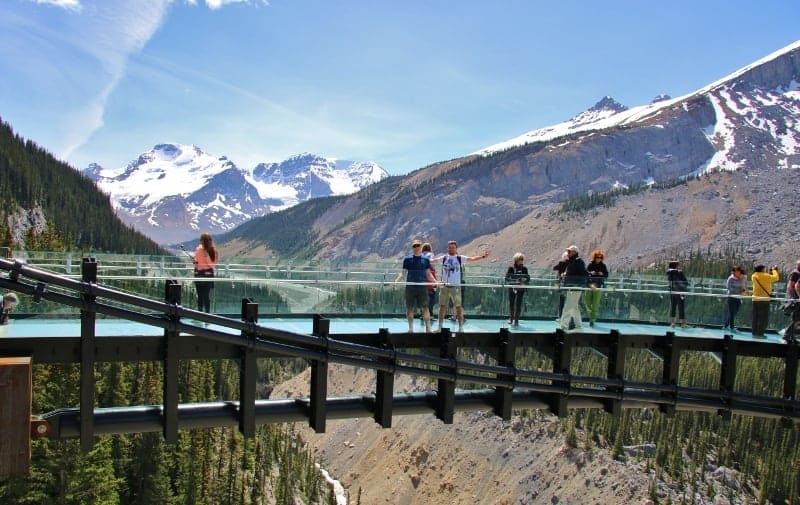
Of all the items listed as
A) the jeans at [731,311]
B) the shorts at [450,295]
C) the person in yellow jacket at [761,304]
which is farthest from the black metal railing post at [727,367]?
the shorts at [450,295]

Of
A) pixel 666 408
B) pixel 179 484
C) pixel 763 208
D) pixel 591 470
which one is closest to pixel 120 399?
pixel 179 484

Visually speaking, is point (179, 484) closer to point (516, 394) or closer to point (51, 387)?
point (51, 387)

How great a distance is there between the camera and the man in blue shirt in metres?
13.5

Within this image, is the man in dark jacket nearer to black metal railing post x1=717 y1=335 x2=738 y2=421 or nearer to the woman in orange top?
black metal railing post x1=717 y1=335 x2=738 y2=421

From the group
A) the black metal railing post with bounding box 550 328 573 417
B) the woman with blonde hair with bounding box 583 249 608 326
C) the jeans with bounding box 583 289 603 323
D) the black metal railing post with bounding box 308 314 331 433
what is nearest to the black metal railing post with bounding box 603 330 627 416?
the black metal railing post with bounding box 550 328 573 417

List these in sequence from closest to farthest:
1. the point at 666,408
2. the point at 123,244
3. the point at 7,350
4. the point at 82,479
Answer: the point at 7,350 → the point at 666,408 → the point at 82,479 → the point at 123,244

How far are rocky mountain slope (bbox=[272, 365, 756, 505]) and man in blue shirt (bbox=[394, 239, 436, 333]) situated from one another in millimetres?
70086

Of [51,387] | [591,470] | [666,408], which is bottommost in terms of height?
[591,470]

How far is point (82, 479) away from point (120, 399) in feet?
30.4

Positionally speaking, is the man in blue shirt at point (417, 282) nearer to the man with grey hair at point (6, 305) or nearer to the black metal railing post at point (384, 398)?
the black metal railing post at point (384, 398)

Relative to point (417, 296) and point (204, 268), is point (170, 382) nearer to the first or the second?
point (204, 268)

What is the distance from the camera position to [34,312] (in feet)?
36.4

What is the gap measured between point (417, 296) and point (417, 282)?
0.29 metres

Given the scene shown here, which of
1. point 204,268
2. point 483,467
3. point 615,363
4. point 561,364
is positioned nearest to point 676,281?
point 615,363
